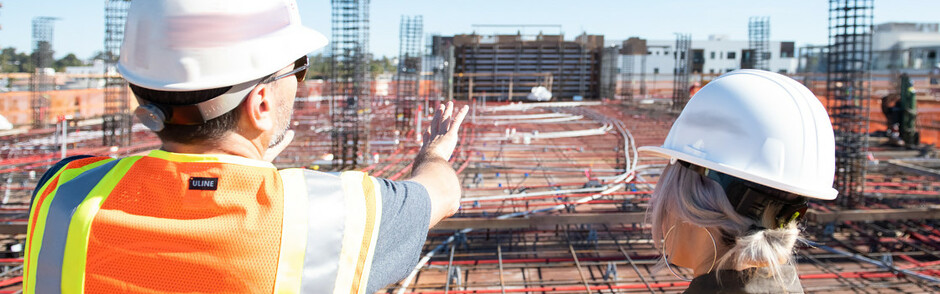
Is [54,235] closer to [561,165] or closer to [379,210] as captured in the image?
[379,210]

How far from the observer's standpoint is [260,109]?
49.5 inches

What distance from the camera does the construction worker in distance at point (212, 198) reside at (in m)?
1.08

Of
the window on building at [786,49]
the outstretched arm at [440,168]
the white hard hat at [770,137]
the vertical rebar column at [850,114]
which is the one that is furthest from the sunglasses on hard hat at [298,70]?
the window on building at [786,49]

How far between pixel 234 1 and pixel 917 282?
7.43 m

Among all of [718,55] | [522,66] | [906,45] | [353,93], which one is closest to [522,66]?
[522,66]

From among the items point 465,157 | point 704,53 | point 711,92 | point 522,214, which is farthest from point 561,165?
point 704,53

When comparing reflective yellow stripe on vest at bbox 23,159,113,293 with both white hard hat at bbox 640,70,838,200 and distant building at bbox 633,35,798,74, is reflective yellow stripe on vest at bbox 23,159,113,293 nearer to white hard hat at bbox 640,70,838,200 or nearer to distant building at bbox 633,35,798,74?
white hard hat at bbox 640,70,838,200

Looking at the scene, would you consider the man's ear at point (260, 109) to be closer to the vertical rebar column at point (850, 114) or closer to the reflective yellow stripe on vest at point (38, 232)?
the reflective yellow stripe on vest at point (38, 232)

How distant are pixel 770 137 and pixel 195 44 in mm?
1336

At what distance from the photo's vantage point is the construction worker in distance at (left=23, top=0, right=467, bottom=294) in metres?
1.08

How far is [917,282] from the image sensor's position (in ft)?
21.3

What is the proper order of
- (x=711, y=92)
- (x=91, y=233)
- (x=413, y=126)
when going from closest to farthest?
(x=91, y=233)
(x=711, y=92)
(x=413, y=126)

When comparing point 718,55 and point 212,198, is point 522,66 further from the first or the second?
point 212,198

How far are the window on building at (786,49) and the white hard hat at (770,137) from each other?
5584 centimetres
